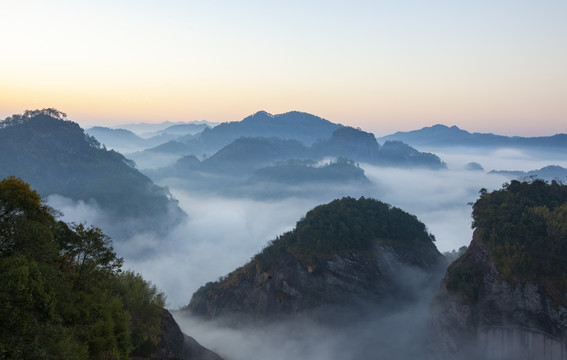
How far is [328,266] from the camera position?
202 feet

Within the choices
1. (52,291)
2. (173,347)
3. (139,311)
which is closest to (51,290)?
(52,291)

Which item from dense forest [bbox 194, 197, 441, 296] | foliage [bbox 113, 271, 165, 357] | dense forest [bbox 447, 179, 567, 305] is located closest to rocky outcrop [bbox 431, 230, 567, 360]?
dense forest [bbox 447, 179, 567, 305]

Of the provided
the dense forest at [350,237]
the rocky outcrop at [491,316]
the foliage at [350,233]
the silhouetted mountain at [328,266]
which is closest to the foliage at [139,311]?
the silhouetted mountain at [328,266]

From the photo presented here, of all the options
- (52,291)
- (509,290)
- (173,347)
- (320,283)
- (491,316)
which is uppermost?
(52,291)

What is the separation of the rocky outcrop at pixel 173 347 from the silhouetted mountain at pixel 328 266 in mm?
21806

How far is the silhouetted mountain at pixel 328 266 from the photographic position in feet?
201

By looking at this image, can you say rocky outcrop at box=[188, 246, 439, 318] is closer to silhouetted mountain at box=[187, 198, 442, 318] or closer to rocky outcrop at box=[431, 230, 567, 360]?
silhouetted mountain at box=[187, 198, 442, 318]

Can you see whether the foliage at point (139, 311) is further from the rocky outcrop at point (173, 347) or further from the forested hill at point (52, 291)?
the rocky outcrop at point (173, 347)

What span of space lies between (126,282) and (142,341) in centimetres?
627

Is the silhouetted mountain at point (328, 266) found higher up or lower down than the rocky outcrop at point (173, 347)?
higher up

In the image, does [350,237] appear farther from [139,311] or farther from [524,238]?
[139,311]

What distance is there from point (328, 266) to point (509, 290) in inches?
1127

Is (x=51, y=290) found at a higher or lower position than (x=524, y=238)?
lower

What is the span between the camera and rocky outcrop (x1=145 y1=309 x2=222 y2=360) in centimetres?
3247
